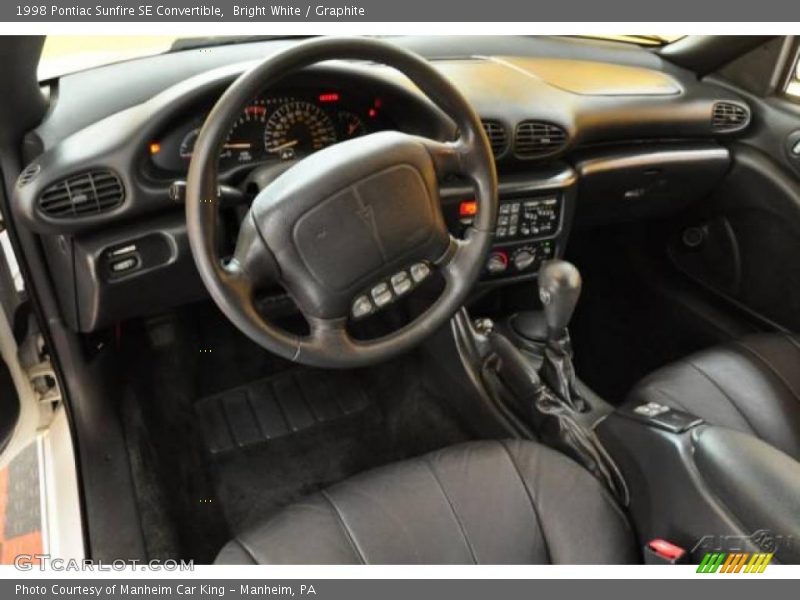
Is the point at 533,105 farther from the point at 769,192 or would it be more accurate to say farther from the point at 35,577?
the point at 35,577

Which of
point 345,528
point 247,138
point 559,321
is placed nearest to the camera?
point 345,528

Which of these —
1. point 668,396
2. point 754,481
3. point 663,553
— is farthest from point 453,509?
point 668,396

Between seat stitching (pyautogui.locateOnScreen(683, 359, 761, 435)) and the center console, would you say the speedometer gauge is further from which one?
seat stitching (pyautogui.locateOnScreen(683, 359, 761, 435))

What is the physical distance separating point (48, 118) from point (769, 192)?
1676 millimetres

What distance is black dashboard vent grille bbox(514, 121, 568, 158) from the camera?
4.95ft

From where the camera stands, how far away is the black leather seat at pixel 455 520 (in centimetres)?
107

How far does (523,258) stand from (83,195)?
96cm

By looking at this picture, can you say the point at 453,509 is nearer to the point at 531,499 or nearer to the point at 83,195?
the point at 531,499

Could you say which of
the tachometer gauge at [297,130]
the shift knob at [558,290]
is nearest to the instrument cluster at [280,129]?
the tachometer gauge at [297,130]

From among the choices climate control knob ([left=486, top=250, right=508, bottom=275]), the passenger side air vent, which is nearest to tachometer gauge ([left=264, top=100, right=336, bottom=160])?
the passenger side air vent

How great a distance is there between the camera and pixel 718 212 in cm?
201

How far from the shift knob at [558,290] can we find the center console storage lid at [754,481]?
0.35 meters

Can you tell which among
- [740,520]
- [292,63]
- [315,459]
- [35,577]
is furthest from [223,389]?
[740,520]

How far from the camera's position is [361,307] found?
1.06m
